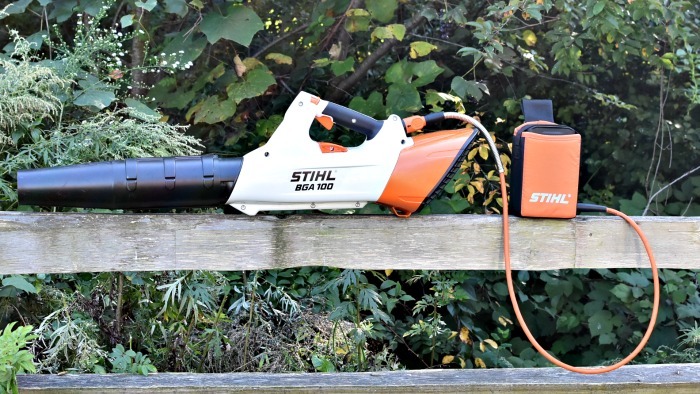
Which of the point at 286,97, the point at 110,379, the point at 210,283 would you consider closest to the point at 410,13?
the point at 286,97

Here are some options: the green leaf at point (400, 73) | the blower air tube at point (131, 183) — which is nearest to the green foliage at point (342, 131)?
the green leaf at point (400, 73)

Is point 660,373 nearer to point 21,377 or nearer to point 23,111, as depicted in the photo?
point 21,377

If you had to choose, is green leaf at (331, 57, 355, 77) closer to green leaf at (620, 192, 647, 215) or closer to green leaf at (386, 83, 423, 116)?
green leaf at (386, 83, 423, 116)

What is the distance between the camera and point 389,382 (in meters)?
2.06

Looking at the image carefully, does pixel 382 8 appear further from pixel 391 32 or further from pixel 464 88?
pixel 464 88

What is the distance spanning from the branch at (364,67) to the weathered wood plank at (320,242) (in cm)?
140

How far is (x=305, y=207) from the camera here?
1855 mm

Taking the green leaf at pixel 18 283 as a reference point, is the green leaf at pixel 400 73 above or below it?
above

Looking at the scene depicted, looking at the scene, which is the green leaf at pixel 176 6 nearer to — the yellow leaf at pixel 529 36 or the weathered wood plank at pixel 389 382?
the weathered wood plank at pixel 389 382

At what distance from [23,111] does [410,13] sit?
1.84 m

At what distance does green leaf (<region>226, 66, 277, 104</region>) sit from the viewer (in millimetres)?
2795

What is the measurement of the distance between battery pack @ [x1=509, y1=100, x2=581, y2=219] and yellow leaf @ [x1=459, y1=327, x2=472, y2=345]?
1.46 m

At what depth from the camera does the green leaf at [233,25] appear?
8.38ft

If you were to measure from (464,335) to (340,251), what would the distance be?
157 cm
